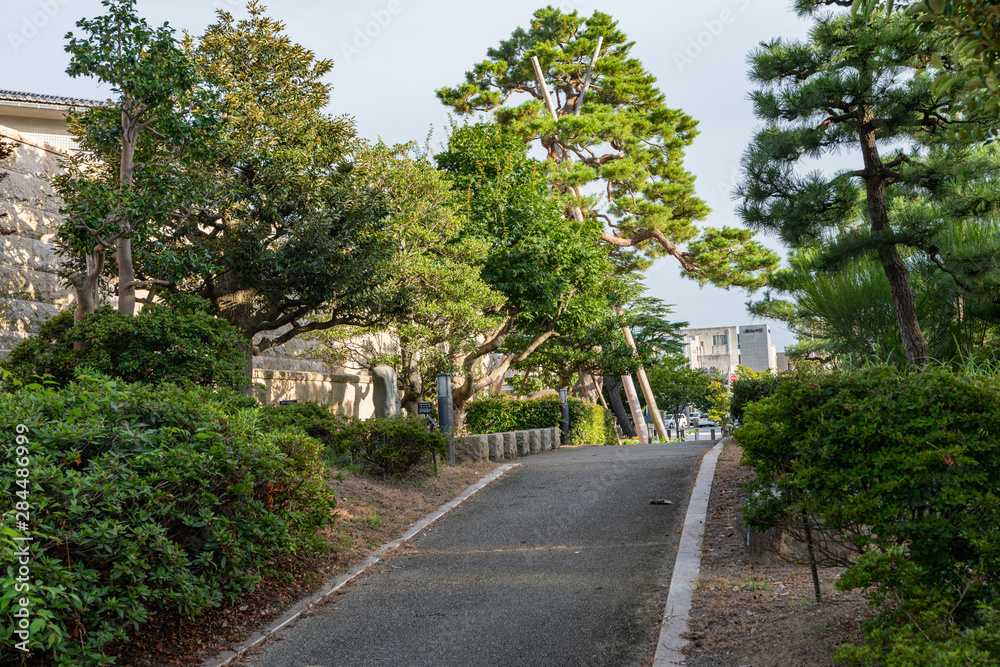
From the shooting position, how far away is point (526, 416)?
2016cm

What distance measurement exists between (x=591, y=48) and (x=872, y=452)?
2539 centimetres

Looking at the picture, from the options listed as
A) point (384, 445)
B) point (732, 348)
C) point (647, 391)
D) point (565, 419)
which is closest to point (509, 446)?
point (384, 445)

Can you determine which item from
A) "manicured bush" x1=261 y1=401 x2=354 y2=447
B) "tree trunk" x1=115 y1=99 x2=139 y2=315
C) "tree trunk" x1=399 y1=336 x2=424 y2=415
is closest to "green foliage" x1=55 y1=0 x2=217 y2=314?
"tree trunk" x1=115 y1=99 x2=139 y2=315

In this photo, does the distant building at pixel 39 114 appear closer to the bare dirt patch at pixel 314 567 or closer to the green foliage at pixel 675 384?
the bare dirt patch at pixel 314 567

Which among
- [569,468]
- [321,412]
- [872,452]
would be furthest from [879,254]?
[321,412]

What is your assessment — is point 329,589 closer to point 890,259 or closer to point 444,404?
point 444,404

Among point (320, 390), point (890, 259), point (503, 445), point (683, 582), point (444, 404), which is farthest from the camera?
point (320, 390)

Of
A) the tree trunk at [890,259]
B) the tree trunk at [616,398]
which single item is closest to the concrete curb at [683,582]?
the tree trunk at [890,259]

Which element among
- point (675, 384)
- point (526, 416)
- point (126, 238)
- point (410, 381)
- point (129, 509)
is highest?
point (126, 238)

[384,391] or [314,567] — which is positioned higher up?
[384,391]

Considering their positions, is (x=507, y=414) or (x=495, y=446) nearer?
(x=495, y=446)

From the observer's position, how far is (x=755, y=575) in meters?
5.64

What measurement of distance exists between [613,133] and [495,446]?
1379cm

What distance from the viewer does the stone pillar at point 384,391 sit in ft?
48.9
